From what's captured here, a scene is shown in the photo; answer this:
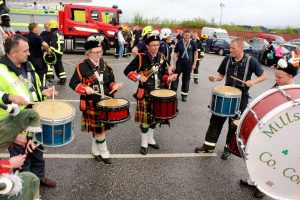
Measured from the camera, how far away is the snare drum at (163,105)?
420 cm

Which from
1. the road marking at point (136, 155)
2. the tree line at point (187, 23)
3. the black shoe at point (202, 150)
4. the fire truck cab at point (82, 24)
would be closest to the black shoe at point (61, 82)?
the road marking at point (136, 155)

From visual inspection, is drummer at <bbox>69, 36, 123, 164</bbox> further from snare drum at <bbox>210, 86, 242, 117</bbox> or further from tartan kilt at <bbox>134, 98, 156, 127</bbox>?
snare drum at <bbox>210, 86, 242, 117</bbox>

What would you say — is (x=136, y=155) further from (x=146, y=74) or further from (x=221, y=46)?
(x=221, y=46)

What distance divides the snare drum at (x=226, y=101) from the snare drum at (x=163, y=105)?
0.63 meters

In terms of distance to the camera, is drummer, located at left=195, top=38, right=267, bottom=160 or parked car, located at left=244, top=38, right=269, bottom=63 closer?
drummer, located at left=195, top=38, right=267, bottom=160

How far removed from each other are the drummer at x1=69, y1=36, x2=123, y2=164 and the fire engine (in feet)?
39.9

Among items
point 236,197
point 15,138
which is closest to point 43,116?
point 15,138

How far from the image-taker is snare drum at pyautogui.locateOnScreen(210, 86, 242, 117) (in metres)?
4.19

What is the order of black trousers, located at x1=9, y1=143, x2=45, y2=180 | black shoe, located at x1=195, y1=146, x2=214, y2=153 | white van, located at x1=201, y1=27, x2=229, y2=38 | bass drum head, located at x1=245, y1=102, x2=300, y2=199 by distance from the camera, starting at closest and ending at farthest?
bass drum head, located at x1=245, y1=102, x2=300, y2=199 < black trousers, located at x1=9, y1=143, x2=45, y2=180 < black shoe, located at x1=195, y1=146, x2=214, y2=153 < white van, located at x1=201, y1=27, x2=229, y2=38

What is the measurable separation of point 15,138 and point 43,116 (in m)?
0.50

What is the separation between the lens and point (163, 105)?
4.23 metres

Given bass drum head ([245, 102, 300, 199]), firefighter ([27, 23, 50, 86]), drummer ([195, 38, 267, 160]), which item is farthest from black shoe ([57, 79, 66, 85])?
bass drum head ([245, 102, 300, 199])

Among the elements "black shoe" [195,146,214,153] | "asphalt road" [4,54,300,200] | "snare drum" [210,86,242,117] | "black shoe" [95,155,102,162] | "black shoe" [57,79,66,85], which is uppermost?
"snare drum" [210,86,242,117]

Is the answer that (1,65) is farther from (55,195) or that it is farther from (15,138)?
(55,195)
